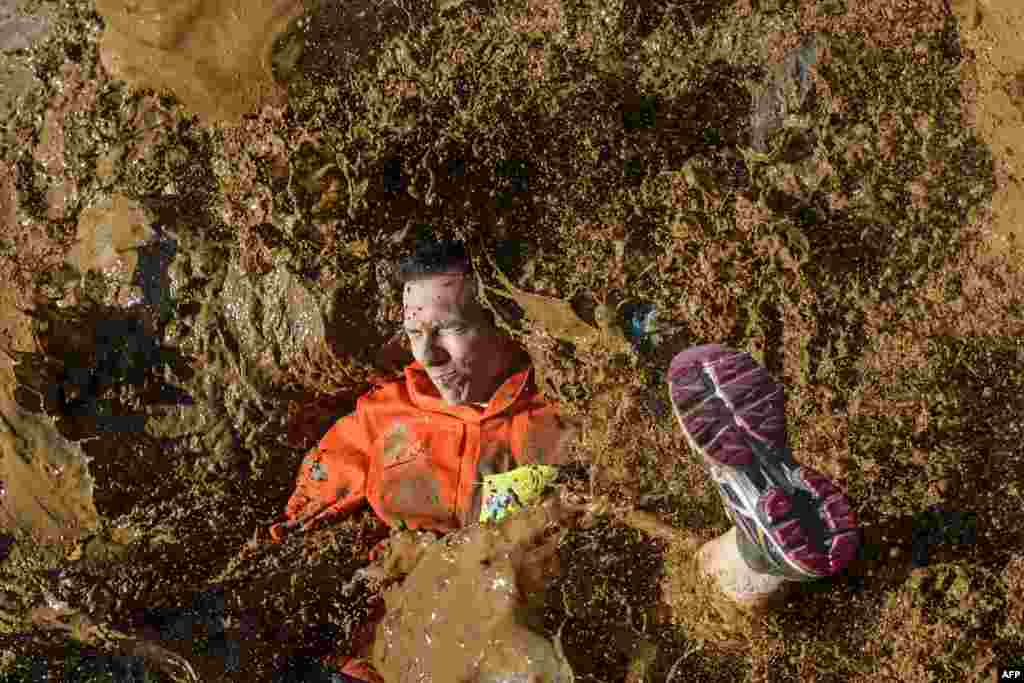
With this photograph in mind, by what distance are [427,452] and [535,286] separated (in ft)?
1.95

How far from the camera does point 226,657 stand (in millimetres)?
3602

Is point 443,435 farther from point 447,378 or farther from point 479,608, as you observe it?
point 479,608

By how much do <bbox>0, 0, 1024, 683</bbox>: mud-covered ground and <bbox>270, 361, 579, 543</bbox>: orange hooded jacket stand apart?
0.10m

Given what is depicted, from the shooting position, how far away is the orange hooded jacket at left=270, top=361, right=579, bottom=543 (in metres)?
3.53

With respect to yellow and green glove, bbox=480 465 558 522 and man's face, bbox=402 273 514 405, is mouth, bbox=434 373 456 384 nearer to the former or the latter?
man's face, bbox=402 273 514 405

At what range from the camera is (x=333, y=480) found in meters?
3.74

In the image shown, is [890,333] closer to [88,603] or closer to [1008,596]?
[1008,596]

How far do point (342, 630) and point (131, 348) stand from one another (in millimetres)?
1081

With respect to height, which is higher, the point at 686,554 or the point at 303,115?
the point at 303,115

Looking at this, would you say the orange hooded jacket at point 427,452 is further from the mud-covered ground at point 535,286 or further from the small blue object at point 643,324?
the small blue object at point 643,324

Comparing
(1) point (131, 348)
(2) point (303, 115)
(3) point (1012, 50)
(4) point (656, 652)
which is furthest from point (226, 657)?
(3) point (1012, 50)

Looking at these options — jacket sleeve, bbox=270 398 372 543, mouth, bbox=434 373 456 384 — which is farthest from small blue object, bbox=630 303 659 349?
jacket sleeve, bbox=270 398 372 543

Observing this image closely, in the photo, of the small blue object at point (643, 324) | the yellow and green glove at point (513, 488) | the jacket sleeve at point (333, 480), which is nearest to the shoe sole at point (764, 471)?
the small blue object at point (643, 324)

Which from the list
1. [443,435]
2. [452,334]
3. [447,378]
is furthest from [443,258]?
[443,435]
